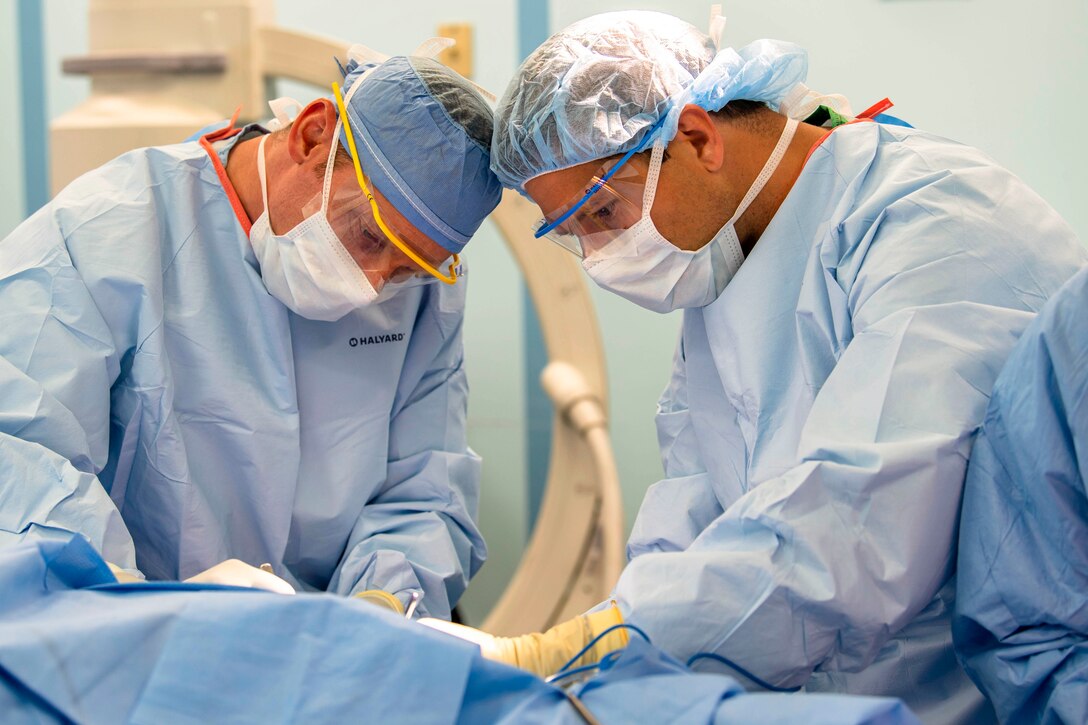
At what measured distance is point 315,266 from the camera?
144cm

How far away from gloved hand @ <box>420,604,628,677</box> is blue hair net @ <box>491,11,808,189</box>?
574 millimetres

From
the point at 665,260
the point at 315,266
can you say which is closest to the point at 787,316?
the point at 665,260

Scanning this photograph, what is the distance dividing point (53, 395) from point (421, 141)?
552mm

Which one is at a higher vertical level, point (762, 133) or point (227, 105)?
point (762, 133)

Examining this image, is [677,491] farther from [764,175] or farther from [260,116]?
[260,116]

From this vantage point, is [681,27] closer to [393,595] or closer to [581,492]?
[393,595]

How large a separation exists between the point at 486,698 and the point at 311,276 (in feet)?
2.51

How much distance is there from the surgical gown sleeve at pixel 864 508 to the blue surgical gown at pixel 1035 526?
0.03 meters

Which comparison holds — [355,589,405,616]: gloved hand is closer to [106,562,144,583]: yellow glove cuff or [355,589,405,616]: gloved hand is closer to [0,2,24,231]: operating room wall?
[106,562,144,583]: yellow glove cuff

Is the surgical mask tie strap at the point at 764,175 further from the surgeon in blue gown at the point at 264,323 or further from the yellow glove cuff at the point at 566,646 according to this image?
the yellow glove cuff at the point at 566,646

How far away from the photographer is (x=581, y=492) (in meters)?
2.53

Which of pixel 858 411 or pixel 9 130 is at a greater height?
pixel 858 411

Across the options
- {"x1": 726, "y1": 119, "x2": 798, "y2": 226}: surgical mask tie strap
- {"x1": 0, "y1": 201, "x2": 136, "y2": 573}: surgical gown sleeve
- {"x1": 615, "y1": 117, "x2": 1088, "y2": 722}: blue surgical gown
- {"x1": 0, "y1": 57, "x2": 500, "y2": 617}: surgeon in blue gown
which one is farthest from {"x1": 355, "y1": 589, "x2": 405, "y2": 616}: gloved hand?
{"x1": 726, "y1": 119, "x2": 798, "y2": 226}: surgical mask tie strap

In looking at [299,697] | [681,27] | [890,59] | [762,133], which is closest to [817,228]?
[762,133]
